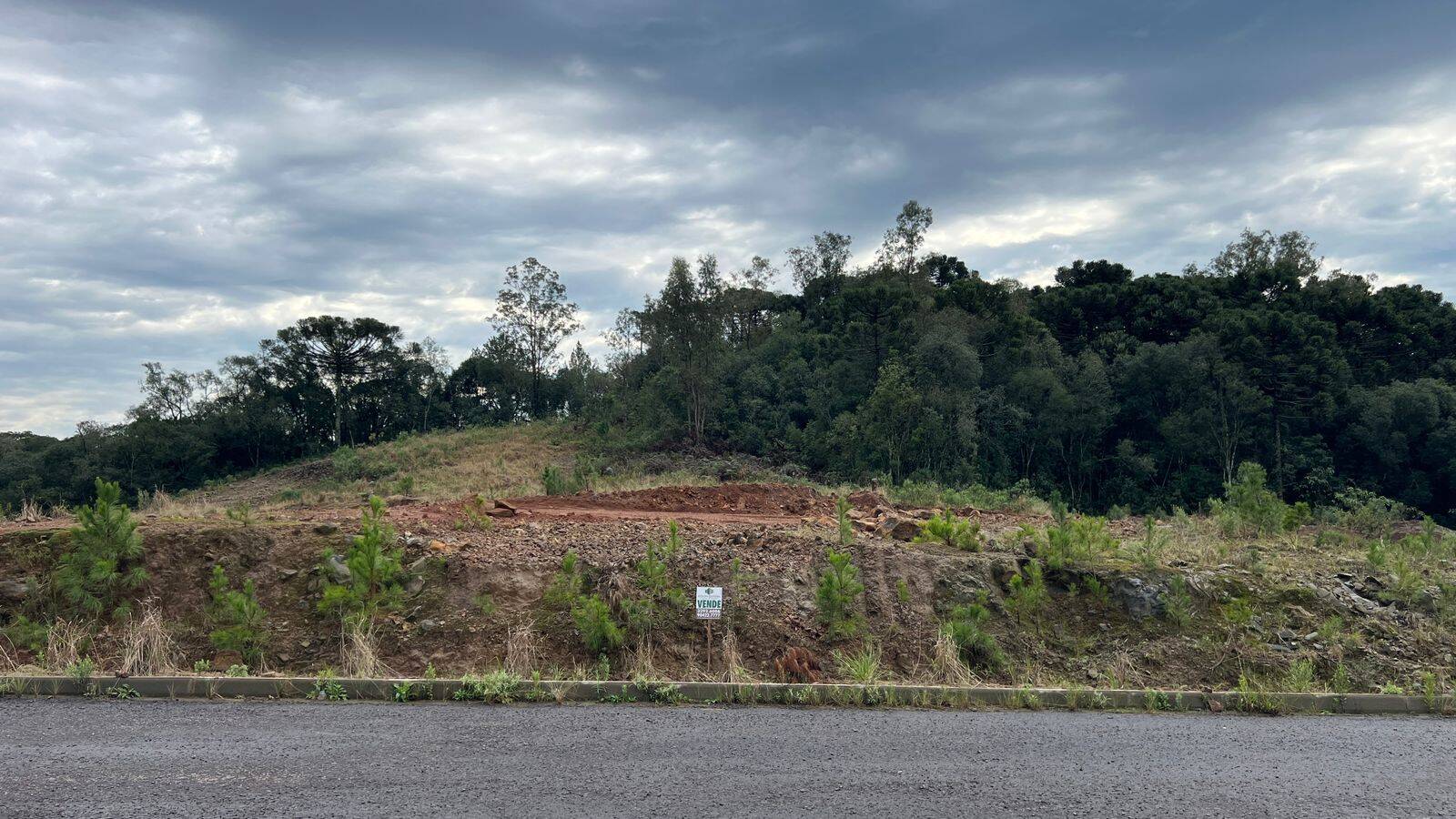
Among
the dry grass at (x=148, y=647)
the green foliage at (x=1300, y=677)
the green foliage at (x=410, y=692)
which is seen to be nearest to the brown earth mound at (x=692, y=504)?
the dry grass at (x=148, y=647)

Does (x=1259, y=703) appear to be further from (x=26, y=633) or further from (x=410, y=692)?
(x=26, y=633)

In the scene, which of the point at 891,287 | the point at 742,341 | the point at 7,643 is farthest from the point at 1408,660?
the point at 742,341

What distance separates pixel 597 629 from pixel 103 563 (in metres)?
5.09

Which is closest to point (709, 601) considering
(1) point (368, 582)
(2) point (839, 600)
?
(2) point (839, 600)

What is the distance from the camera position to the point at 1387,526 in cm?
1617

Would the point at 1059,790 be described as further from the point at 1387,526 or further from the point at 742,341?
the point at 742,341

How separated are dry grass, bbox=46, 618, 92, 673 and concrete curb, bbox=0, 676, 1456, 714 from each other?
0.50 meters

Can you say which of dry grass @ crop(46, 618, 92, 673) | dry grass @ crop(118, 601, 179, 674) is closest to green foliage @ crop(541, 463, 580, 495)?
dry grass @ crop(118, 601, 179, 674)

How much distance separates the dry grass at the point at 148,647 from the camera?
7.44 meters

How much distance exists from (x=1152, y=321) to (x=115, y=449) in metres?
51.2

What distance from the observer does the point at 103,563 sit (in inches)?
349

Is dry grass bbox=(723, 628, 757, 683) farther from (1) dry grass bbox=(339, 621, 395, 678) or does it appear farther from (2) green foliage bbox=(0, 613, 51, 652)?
(2) green foliage bbox=(0, 613, 51, 652)

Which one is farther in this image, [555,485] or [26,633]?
[555,485]

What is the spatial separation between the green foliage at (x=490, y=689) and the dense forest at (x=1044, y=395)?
26203 mm
